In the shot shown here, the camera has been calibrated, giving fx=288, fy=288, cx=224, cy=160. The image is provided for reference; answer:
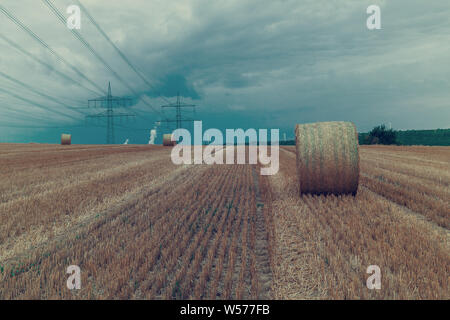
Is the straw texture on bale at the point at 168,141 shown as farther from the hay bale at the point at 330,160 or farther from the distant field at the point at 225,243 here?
the hay bale at the point at 330,160

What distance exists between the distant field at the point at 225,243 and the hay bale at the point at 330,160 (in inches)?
16.3

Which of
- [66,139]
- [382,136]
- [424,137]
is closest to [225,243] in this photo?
[66,139]

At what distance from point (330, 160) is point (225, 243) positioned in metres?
4.75

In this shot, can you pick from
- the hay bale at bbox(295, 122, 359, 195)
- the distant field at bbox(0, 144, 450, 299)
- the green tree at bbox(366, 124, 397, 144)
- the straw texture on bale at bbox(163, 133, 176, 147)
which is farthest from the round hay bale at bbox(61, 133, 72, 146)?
the green tree at bbox(366, 124, 397, 144)

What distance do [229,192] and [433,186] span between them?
6682 mm

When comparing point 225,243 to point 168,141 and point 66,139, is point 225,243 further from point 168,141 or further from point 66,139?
point 66,139

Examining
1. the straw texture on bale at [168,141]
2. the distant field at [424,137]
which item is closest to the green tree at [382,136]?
the distant field at [424,137]

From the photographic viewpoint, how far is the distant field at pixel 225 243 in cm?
349

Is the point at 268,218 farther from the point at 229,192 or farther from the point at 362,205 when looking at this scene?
the point at 229,192

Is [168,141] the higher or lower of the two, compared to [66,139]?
lower

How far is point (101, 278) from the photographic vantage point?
371 centimetres

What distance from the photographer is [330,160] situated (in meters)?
8.31
